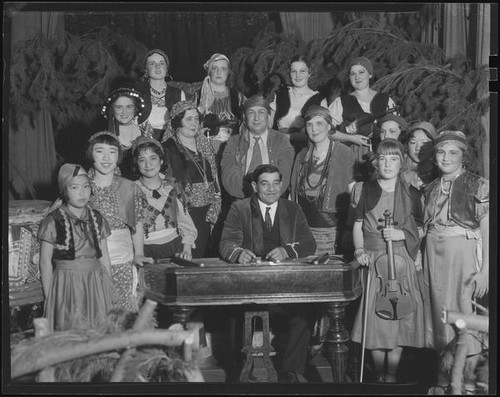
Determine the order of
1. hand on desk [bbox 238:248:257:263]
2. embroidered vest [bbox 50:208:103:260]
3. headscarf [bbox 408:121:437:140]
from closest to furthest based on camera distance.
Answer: hand on desk [bbox 238:248:257:263] → embroidered vest [bbox 50:208:103:260] → headscarf [bbox 408:121:437:140]

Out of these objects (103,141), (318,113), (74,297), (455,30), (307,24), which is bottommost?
(74,297)

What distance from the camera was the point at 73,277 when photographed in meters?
9.28

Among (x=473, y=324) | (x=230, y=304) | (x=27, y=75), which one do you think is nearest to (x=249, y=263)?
(x=230, y=304)

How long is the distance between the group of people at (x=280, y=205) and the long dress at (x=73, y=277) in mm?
10

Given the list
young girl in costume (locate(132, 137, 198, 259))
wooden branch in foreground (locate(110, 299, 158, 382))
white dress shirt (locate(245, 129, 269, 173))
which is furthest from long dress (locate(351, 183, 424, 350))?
wooden branch in foreground (locate(110, 299, 158, 382))

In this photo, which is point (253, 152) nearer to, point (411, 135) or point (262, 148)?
point (262, 148)

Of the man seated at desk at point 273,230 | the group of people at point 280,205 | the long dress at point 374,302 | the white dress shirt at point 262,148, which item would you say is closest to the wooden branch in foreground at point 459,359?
the group of people at point 280,205

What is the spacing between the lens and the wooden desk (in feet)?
29.4

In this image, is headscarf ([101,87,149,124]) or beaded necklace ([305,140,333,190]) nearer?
beaded necklace ([305,140,333,190])

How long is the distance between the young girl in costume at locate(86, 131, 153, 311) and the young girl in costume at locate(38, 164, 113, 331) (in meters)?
0.18

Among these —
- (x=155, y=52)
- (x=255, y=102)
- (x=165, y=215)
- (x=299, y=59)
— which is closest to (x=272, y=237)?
(x=165, y=215)

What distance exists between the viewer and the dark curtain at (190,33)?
10.5 metres

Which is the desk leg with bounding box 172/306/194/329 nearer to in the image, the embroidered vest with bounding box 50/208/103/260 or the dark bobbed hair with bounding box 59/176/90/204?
the embroidered vest with bounding box 50/208/103/260

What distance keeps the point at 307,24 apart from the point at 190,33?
101 cm
